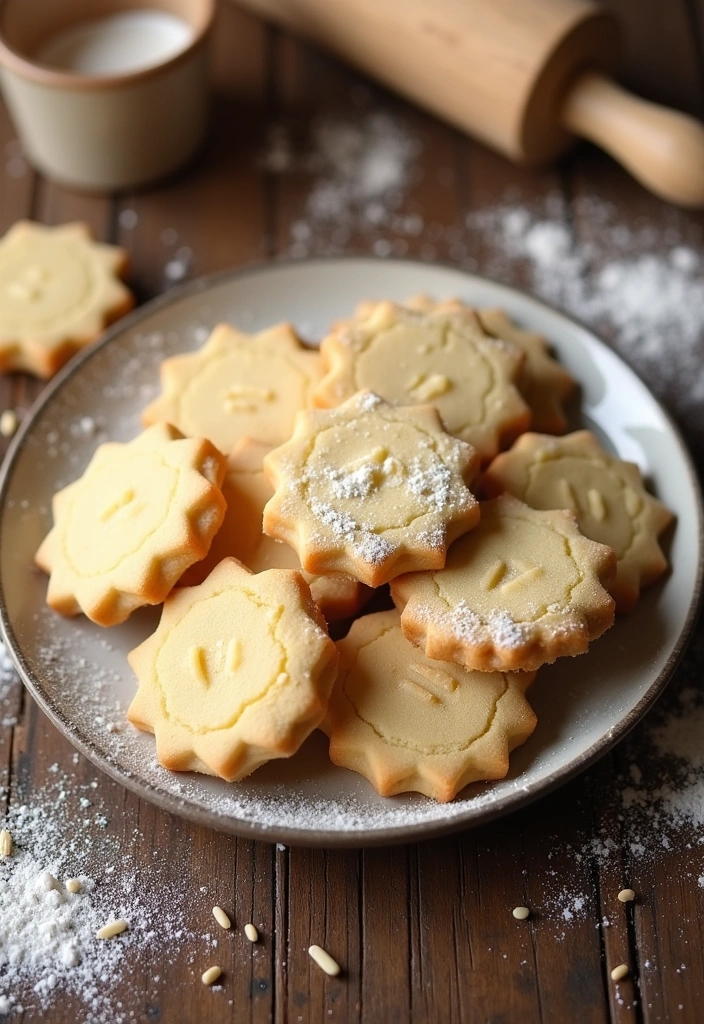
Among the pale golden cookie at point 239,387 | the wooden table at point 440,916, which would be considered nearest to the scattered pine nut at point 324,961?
the wooden table at point 440,916

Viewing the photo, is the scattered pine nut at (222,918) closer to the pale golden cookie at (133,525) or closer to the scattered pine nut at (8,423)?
the pale golden cookie at (133,525)

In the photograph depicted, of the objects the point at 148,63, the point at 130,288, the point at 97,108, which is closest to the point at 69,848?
the point at 130,288

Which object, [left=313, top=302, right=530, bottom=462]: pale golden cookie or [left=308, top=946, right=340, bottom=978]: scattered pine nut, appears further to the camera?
[left=313, top=302, right=530, bottom=462]: pale golden cookie

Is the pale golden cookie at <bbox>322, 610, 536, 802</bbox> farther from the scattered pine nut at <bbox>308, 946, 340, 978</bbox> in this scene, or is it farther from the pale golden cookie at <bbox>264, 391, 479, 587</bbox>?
the scattered pine nut at <bbox>308, 946, 340, 978</bbox>

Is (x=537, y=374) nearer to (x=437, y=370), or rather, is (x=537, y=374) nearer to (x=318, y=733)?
(x=437, y=370)

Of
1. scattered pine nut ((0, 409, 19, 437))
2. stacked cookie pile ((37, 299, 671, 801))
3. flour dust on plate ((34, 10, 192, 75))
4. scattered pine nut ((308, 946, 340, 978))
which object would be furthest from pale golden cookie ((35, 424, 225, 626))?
flour dust on plate ((34, 10, 192, 75))
